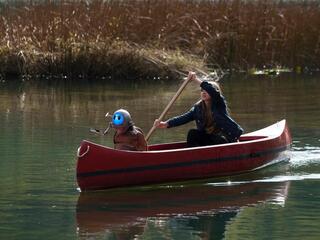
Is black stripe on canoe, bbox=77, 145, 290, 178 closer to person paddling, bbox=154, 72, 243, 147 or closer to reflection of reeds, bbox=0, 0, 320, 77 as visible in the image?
person paddling, bbox=154, 72, 243, 147

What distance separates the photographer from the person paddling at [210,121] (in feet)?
38.4

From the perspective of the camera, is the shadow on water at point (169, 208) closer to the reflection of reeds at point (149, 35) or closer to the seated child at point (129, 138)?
the seated child at point (129, 138)

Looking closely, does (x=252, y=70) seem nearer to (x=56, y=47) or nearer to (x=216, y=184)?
(x=56, y=47)

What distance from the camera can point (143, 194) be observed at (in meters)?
10.9

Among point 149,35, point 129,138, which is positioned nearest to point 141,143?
point 129,138

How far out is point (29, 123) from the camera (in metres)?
16.2

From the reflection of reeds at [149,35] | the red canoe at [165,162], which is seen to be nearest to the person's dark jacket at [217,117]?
the red canoe at [165,162]

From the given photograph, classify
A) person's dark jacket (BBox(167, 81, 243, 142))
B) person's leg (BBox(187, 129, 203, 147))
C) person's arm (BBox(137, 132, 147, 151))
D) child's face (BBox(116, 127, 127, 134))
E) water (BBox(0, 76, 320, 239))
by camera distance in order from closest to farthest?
water (BBox(0, 76, 320, 239)) → child's face (BBox(116, 127, 127, 134)) → person's arm (BBox(137, 132, 147, 151)) → person's dark jacket (BBox(167, 81, 243, 142)) → person's leg (BBox(187, 129, 203, 147))

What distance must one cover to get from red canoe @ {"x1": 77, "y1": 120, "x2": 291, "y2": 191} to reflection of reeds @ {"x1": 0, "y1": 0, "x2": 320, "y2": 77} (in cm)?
1193

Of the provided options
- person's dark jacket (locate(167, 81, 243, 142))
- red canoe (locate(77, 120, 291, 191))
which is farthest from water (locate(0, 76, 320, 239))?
person's dark jacket (locate(167, 81, 243, 142))

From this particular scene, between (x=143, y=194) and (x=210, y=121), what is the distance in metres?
1.46

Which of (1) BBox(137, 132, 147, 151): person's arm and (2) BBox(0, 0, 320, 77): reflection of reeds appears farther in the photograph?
(2) BBox(0, 0, 320, 77): reflection of reeds

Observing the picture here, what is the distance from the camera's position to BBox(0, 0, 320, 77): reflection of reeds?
23938mm

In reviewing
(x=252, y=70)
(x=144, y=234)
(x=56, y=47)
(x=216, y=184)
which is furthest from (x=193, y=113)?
(x=252, y=70)
